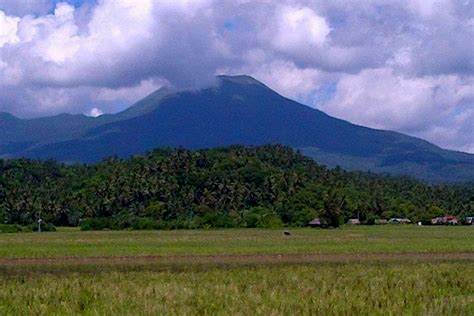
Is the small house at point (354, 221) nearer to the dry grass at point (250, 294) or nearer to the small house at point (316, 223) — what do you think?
the small house at point (316, 223)

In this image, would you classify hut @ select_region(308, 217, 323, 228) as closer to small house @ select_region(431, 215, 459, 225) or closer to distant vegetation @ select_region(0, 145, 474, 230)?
distant vegetation @ select_region(0, 145, 474, 230)

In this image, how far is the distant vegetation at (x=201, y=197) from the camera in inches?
4313

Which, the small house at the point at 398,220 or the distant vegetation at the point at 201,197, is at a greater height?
the distant vegetation at the point at 201,197

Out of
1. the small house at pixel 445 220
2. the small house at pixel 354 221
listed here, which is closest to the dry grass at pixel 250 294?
the small house at pixel 354 221

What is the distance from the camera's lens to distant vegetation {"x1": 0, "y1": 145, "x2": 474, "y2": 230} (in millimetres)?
109562

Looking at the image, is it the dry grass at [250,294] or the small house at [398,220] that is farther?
the small house at [398,220]

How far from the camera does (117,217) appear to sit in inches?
4387

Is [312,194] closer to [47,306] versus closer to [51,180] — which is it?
[51,180]

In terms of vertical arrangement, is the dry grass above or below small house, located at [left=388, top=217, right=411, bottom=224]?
below

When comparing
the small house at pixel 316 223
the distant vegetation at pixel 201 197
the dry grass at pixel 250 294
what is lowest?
the dry grass at pixel 250 294

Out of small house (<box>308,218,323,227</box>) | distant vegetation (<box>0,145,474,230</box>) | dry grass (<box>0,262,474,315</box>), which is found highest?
distant vegetation (<box>0,145,474,230</box>)

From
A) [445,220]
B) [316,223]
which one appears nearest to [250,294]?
[316,223]

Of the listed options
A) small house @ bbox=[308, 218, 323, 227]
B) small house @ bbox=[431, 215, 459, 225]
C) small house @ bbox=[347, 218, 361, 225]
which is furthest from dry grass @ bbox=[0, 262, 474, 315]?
small house @ bbox=[431, 215, 459, 225]

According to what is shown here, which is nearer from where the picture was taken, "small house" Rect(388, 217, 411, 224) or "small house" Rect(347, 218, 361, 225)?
"small house" Rect(347, 218, 361, 225)
